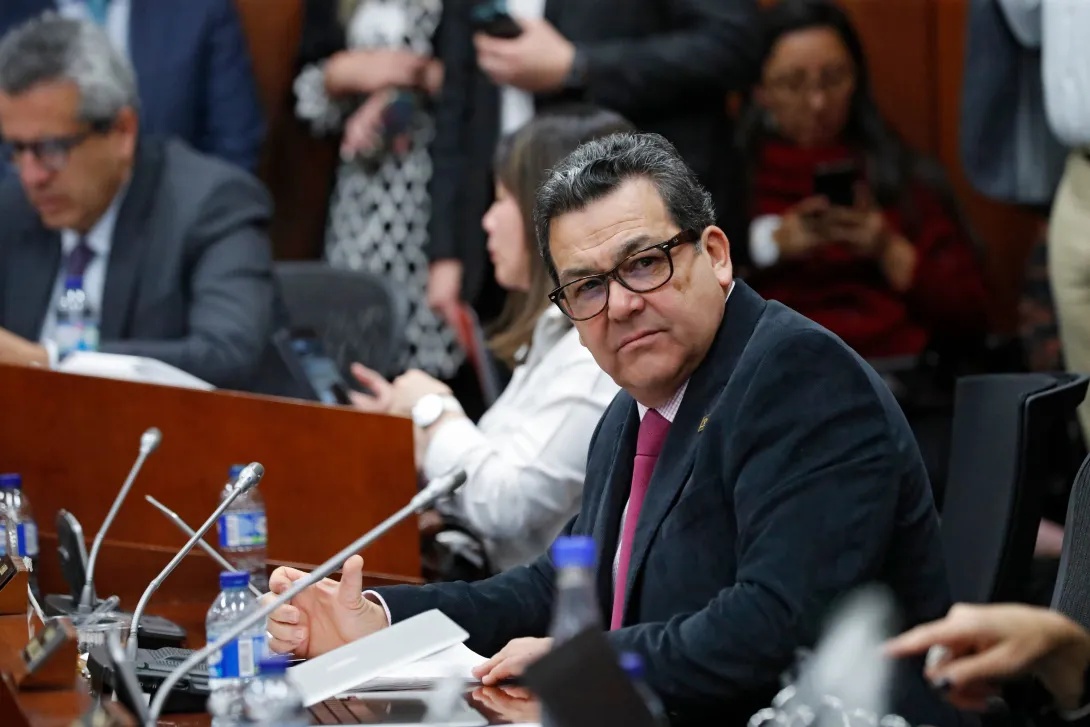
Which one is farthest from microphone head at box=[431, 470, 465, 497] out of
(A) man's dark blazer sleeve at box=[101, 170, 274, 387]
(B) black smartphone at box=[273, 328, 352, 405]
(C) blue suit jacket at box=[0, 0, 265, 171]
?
(C) blue suit jacket at box=[0, 0, 265, 171]

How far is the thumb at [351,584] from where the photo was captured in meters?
2.00

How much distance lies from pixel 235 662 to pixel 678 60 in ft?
7.45

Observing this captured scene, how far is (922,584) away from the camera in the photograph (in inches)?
72.6

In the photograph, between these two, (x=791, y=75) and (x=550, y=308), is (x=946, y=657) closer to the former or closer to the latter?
(x=550, y=308)

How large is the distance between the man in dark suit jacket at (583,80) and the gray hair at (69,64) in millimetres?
866

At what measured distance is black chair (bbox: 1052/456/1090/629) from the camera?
6.21 feet

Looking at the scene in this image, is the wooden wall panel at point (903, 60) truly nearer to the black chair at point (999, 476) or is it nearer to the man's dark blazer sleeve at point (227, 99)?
the man's dark blazer sleeve at point (227, 99)

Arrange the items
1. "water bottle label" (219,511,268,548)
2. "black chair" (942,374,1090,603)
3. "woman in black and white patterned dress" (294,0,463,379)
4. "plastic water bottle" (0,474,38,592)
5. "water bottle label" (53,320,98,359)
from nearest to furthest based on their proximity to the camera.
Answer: "black chair" (942,374,1090,603)
"water bottle label" (219,511,268,548)
"plastic water bottle" (0,474,38,592)
"water bottle label" (53,320,98,359)
"woman in black and white patterned dress" (294,0,463,379)

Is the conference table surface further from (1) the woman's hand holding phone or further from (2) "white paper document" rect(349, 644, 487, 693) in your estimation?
(1) the woman's hand holding phone

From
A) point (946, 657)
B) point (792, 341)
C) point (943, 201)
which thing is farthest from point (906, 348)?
point (946, 657)

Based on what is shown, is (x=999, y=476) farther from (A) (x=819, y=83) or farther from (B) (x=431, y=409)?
(A) (x=819, y=83)

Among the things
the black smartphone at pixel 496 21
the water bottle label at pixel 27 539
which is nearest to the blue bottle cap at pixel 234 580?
the water bottle label at pixel 27 539

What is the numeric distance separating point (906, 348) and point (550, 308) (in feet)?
5.46

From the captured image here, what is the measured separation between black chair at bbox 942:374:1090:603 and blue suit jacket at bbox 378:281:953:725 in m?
0.60
